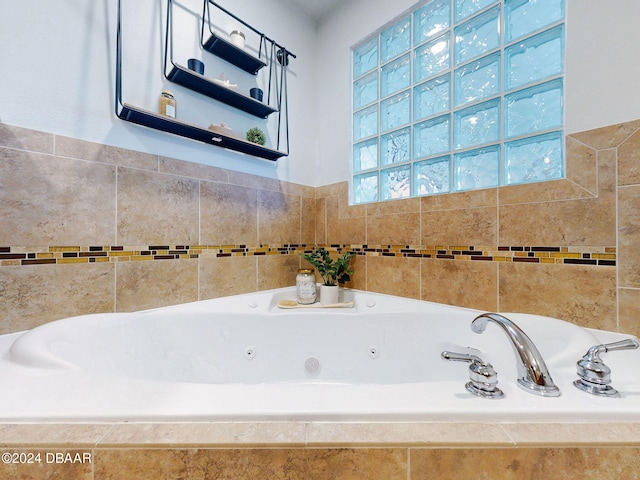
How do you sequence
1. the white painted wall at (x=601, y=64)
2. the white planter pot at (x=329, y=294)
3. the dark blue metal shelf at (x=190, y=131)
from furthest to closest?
the white planter pot at (x=329, y=294) < the dark blue metal shelf at (x=190, y=131) < the white painted wall at (x=601, y=64)

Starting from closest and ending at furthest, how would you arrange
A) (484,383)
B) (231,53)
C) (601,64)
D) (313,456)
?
(313,456) → (484,383) → (601,64) → (231,53)

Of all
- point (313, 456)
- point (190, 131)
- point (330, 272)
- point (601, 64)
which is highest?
point (601, 64)

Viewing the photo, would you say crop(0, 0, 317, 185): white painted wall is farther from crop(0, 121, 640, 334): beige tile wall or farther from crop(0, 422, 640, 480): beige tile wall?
crop(0, 422, 640, 480): beige tile wall

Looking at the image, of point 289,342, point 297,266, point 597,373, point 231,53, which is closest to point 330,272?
point 297,266

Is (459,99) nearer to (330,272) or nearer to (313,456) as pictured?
(330,272)

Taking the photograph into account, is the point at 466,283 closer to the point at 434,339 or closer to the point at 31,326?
the point at 434,339

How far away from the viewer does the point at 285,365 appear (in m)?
1.26

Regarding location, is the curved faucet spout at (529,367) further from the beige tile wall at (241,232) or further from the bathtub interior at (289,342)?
the beige tile wall at (241,232)

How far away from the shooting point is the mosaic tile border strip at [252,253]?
926 mm

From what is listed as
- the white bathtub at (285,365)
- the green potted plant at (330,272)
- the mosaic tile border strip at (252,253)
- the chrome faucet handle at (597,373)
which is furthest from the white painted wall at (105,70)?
the chrome faucet handle at (597,373)

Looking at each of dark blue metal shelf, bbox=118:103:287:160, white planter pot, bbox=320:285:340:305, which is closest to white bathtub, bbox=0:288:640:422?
white planter pot, bbox=320:285:340:305

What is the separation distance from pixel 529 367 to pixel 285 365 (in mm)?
980

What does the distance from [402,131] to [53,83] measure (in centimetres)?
159

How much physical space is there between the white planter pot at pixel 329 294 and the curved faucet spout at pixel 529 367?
84cm
